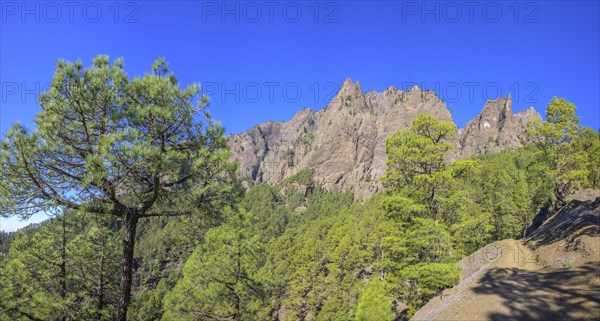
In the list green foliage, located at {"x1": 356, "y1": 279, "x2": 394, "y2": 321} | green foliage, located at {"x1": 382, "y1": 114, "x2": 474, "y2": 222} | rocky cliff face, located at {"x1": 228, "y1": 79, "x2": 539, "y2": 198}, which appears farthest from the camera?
rocky cliff face, located at {"x1": 228, "y1": 79, "x2": 539, "y2": 198}

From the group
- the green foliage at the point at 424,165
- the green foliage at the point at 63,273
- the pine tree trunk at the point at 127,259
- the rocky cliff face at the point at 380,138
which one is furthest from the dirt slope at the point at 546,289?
the rocky cliff face at the point at 380,138

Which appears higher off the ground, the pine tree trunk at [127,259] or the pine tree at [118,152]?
the pine tree at [118,152]

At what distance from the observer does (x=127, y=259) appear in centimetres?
741

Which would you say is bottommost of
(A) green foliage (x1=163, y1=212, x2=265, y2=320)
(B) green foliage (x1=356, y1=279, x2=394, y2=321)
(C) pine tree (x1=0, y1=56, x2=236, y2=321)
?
(B) green foliage (x1=356, y1=279, x2=394, y2=321)

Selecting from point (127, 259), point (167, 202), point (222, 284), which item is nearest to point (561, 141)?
point (222, 284)

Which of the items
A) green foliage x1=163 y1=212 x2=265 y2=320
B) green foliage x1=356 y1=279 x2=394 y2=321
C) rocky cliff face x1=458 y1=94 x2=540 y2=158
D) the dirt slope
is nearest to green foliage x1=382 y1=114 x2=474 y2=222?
the dirt slope

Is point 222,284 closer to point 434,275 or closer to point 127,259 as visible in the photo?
point 127,259

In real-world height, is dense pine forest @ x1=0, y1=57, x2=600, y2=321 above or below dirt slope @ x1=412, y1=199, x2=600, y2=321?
above

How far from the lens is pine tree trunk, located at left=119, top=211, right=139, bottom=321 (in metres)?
7.24

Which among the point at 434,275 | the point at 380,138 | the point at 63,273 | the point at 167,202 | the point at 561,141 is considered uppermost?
the point at 380,138

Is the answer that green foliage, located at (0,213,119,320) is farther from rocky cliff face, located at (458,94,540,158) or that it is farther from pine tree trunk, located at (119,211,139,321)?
rocky cliff face, located at (458,94,540,158)

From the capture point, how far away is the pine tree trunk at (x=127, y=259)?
7242mm

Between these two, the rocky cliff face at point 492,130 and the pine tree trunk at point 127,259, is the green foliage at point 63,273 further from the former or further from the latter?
the rocky cliff face at point 492,130

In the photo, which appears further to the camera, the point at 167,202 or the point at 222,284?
the point at 222,284
